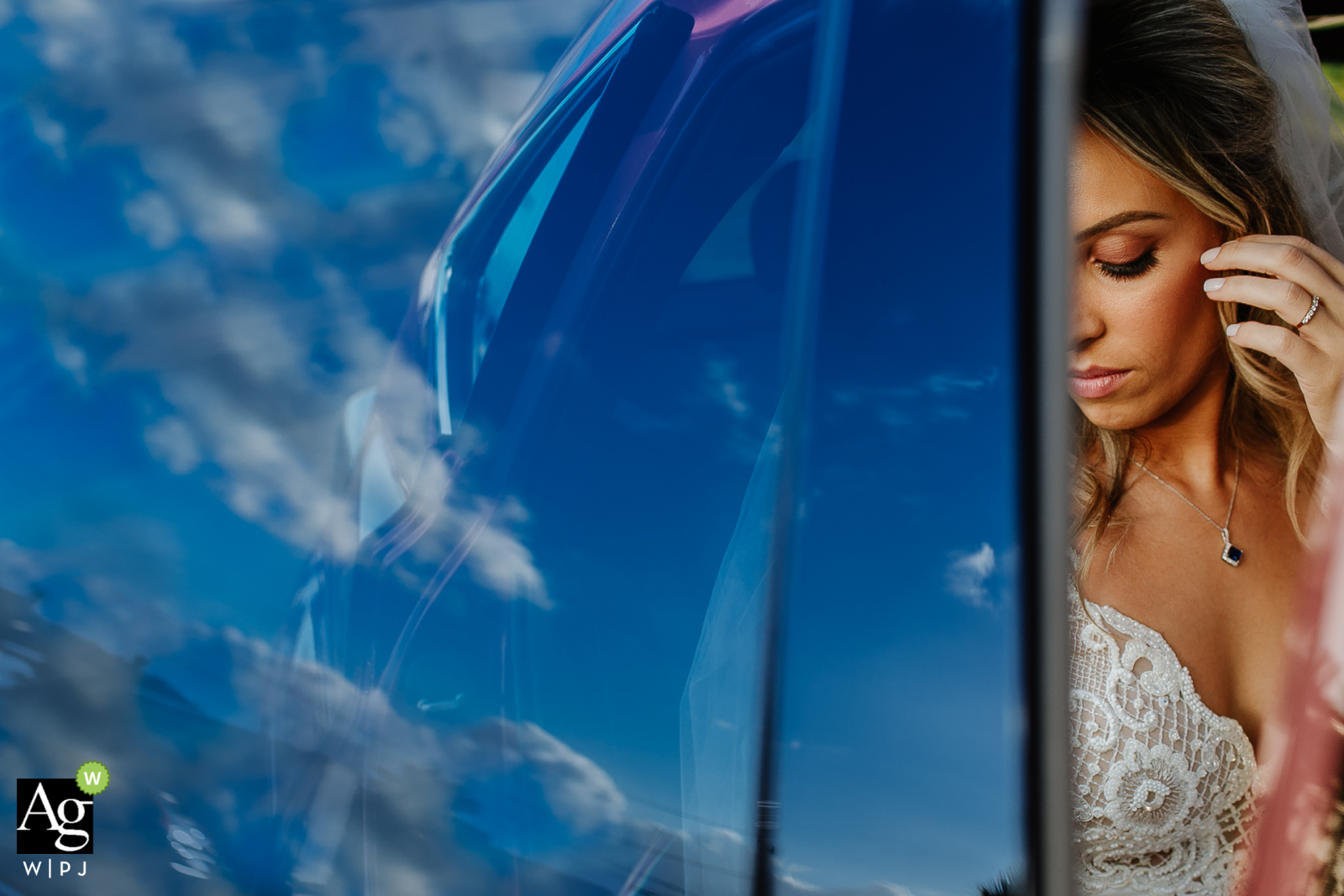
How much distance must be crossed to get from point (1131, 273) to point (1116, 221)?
103 mm

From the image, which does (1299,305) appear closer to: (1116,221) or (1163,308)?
(1163,308)

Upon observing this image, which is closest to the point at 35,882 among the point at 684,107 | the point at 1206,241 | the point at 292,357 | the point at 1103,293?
the point at 292,357

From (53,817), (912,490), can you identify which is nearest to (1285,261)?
(912,490)

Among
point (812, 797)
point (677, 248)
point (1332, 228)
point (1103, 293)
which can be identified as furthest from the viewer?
point (1332, 228)

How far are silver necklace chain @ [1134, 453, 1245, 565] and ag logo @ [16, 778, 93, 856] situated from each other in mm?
1848

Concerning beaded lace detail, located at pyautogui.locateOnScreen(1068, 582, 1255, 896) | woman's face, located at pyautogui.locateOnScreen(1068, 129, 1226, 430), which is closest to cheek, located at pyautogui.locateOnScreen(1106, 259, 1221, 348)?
woman's face, located at pyautogui.locateOnScreen(1068, 129, 1226, 430)

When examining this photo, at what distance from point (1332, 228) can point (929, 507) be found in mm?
1423

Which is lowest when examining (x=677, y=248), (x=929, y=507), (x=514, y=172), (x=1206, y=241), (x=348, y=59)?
(x=929, y=507)

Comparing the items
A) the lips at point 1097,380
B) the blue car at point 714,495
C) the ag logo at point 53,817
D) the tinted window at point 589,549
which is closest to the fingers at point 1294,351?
the lips at point 1097,380

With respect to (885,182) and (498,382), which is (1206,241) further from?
(498,382)

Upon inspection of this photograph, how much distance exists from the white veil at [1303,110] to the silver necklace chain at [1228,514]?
18.5 inches

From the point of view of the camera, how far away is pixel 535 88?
93 centimetres

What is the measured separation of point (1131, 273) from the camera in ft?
4.68

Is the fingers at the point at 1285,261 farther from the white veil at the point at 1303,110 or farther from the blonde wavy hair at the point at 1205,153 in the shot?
the white veil at the point at 1303,110
